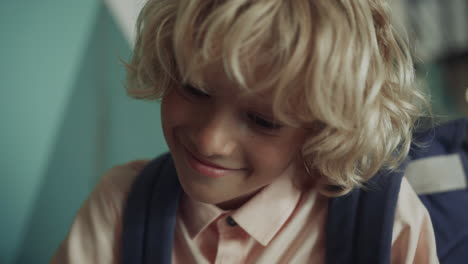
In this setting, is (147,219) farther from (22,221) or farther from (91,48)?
(91,48)

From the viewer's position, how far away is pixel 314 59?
43 centimetres

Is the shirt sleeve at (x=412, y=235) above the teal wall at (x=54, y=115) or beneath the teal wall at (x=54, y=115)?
beneath

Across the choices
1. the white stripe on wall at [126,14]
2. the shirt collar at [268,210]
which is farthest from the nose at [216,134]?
the white stripe on wall at [126,14]

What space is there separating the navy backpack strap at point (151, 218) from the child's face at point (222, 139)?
0.09 m

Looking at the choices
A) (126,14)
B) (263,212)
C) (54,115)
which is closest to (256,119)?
(263,212)

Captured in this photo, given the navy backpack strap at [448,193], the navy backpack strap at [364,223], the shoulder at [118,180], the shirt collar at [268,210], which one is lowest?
the navy backpack strap at [448,193]

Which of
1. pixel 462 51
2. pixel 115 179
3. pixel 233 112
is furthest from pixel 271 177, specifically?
pixel 462 51

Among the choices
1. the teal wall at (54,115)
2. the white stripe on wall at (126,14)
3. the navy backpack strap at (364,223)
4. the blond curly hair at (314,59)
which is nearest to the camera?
the blond curly hair at (314,59)

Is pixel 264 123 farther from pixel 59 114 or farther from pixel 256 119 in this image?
pixel 59 114

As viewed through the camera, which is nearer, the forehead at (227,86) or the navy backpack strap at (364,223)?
the forehead at (227,86)

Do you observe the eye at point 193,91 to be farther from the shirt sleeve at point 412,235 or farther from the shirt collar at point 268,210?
the shirt sleeve at point 412,235

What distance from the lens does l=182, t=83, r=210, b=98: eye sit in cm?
47

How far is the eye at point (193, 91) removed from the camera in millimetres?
470

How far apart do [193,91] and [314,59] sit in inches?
5.3
